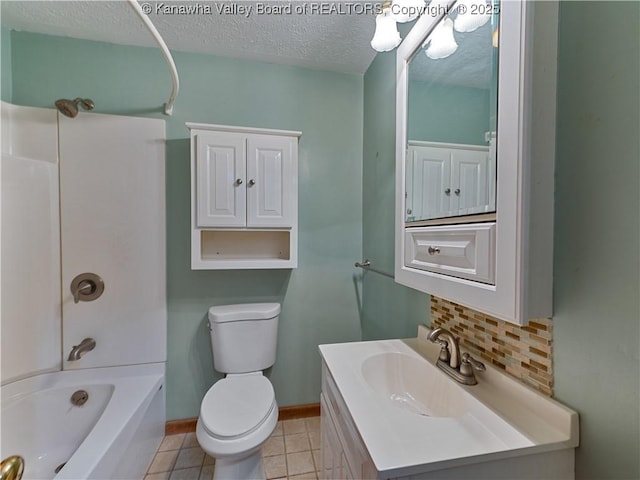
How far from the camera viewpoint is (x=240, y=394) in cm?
137

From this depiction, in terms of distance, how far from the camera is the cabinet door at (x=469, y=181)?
2.26 ft

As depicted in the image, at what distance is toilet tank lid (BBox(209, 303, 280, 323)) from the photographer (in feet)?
5.17

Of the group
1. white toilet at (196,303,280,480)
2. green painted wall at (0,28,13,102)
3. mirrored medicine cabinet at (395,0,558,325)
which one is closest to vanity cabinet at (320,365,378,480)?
white toilet at (196,303,280,480)

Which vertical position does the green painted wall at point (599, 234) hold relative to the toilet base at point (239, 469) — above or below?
above

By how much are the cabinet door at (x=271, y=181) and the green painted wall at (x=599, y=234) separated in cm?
120

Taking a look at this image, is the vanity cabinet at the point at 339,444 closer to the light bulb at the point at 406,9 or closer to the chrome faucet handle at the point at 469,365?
the chrome faucet handle at the point at 469,365

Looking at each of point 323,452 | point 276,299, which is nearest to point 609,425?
point 323,452

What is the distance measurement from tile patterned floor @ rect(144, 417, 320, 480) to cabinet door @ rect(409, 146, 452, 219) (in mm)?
1447

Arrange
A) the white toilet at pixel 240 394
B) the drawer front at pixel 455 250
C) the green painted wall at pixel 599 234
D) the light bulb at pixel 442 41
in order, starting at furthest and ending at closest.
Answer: the white toilet at pixel 240 394
the light bulb at pixel 442 41
the drawer front at pixel 455 250
the green painted wall at pixel 599 234

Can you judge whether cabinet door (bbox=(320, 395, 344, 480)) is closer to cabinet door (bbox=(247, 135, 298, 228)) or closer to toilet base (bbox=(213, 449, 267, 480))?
toilet base (bbox=(213, 449, 267, 480))

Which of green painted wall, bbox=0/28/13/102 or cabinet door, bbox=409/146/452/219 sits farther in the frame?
green painted wall, bbox=0/28/13/102

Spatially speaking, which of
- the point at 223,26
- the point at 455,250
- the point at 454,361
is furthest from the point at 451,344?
the point at 223,26

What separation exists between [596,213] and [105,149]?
2.11 meters

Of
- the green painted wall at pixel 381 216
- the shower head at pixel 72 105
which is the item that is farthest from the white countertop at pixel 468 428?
the shower head at pixel 72 105
